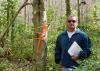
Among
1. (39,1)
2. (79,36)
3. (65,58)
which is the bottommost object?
(65,58)

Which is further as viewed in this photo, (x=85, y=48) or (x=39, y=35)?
(x=39, y=35)

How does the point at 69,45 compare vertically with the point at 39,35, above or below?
below

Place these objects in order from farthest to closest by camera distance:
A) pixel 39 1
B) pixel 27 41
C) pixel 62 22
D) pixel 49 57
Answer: pixel 62 22 → pixel 27 41 → pixel 49 57 → pixel 39 1

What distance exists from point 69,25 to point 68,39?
294mm

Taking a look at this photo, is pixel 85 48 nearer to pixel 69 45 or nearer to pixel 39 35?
pixel 69 45

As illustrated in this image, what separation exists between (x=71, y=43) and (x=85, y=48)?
0.25 meters

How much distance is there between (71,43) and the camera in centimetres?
576

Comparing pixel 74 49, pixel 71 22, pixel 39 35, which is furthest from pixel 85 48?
pixel 39 35

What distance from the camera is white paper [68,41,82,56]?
5.70 m

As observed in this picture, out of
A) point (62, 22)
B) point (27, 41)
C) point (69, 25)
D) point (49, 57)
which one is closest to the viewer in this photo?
point (69, 25)

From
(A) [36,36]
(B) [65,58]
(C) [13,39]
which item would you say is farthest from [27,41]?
(B) [65,58]

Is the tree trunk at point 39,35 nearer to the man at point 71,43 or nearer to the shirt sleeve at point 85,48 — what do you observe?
the man at point 71,43

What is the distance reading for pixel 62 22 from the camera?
1238cm

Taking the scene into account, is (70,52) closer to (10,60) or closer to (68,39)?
(68,39)
